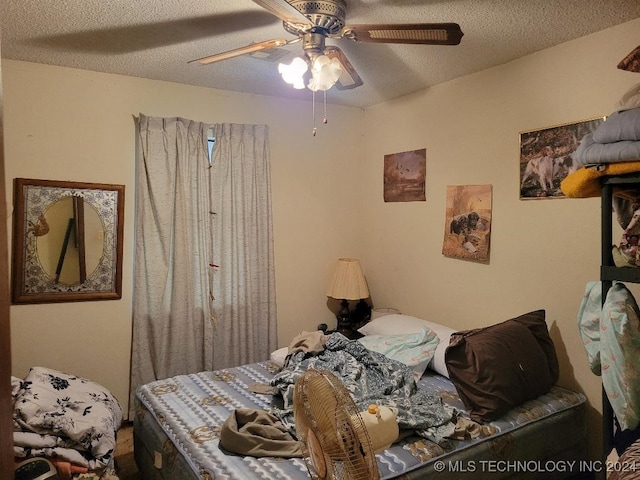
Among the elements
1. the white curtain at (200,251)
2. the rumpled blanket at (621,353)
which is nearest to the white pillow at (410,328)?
the white curtain at (200,251)

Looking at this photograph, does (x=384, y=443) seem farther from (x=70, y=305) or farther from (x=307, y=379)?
(x=70, y=305)

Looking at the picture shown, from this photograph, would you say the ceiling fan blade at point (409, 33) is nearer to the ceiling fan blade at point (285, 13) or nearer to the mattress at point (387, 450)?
the ceiling fan blade at point (285, 13)

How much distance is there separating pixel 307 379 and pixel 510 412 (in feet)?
3.96

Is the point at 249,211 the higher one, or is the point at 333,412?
the point at 249,211

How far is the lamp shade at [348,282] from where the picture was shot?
337 cm

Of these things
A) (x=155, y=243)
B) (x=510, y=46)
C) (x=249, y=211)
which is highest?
(x=510, y=46)

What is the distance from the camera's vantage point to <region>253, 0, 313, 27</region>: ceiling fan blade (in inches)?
56.8

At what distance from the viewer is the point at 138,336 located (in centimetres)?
281

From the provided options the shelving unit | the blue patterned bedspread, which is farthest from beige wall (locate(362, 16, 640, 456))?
the shelving unit

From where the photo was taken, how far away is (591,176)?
1523 millimetres

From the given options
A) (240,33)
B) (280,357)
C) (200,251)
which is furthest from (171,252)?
(240,33)

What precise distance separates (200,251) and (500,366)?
80.0 inches

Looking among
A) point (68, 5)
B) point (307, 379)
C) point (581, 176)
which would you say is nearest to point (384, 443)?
point (307, 379)

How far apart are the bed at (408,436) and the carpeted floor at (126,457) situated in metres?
0.23
